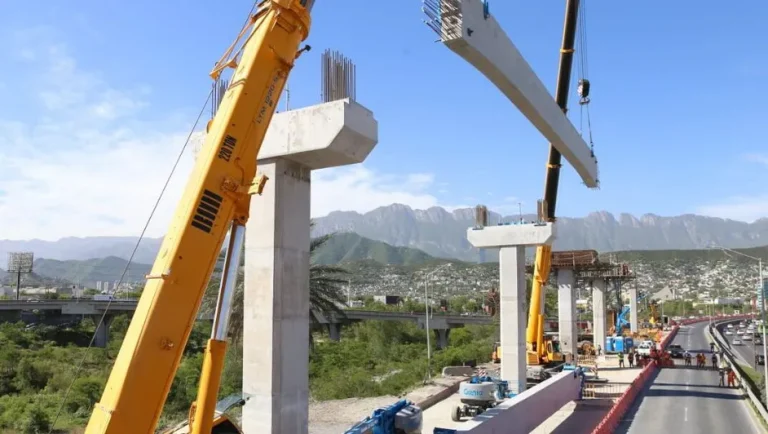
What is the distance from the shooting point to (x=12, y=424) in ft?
85.9

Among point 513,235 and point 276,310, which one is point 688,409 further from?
point 276,310

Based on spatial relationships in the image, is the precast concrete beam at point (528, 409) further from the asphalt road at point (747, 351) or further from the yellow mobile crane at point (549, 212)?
the asphalt road at point (747, 351)

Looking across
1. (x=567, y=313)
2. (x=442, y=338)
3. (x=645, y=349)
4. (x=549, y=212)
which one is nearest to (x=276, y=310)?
(x=549, y=212)

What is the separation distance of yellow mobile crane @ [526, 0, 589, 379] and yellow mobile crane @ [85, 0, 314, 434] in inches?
906

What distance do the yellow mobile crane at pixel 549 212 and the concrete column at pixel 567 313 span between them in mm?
16230

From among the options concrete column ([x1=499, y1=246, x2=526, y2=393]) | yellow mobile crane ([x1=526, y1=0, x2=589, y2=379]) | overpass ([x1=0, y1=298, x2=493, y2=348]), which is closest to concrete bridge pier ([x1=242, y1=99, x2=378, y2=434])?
concrete column ([x1=499, y1=246, x2=526, y2=393])

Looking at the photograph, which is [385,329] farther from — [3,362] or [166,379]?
[166,379]

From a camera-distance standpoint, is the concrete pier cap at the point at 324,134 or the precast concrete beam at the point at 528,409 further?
the precast concrete beam at the point at 528,409

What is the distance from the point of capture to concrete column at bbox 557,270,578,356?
161ft

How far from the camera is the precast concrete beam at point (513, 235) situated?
26.4m

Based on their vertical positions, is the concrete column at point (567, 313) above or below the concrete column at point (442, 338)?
above

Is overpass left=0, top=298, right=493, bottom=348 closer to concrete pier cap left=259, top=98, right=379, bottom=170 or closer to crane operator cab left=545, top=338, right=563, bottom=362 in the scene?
crane operator cab left=545, top=338, right=563, bottom=362

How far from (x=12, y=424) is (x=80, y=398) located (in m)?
4.85

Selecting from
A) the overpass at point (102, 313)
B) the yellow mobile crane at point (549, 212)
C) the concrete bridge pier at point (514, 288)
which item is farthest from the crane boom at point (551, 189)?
the overpass at point (102, 313)
